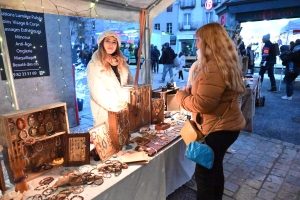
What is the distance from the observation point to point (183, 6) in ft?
84.3

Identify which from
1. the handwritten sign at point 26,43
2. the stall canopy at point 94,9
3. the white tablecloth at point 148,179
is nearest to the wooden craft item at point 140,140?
the white tablecloth at point 148,179

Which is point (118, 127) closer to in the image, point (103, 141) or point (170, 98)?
point (103, 141)

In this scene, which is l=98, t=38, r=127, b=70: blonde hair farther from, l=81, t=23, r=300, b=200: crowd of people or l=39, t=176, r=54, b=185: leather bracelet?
l=39, t=176, r=54, b=185: leather bracelet

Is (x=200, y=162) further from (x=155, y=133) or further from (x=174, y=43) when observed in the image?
(x=174, y=43)

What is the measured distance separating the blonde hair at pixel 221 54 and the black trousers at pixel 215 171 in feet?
1.12

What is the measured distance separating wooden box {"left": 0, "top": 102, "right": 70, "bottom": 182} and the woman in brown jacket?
89 cm

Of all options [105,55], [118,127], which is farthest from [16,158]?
[105,55]

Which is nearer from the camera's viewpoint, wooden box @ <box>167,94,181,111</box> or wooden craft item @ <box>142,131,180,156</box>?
wooden craft item @ <box>142,131,180,156</box>

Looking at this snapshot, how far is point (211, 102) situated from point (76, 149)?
94cm

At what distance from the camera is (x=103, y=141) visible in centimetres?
152

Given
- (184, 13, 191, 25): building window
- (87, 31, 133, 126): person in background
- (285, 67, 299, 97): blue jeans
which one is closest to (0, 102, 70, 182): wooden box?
(87, 31, 133, 126): person in background

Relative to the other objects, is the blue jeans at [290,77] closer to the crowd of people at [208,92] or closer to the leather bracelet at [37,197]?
the crowd of people at [208,92]

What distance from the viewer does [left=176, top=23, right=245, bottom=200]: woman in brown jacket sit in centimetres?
137

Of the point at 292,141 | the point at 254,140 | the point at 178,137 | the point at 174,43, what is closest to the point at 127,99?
the point at 178,137
